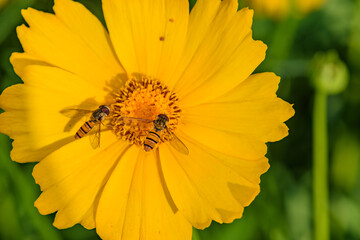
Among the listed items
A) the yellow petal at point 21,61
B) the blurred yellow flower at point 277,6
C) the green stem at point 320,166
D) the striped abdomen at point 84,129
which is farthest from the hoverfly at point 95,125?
the blurred yellow flower at point 277,6

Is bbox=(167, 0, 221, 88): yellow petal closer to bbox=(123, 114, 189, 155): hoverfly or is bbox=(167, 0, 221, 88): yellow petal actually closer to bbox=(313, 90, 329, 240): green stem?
bbox=(123, 114, 189, 155): hoverfly

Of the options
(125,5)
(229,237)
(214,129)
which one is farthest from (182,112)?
(229,237)

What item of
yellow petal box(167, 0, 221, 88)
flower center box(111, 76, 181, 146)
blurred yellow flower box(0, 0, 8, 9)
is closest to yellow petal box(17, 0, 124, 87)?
flower center box(111, 76, 181, 146)

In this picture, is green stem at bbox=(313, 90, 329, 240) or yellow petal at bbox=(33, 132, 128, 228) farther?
green stem at bbox=(313, 90, 329, 240)

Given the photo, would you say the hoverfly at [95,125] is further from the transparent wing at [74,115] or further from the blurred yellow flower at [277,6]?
the blurred yellow flower at [277,6]

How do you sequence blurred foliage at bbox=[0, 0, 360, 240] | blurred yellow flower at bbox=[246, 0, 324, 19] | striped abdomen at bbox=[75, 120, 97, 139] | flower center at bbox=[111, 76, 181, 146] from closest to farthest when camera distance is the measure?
striped abdomen at bbox=[75, 120, 97, 139]
flower center at bbox=[111, 76, 181, 146]
blurred foliage at bbox=[0, 0, 360, 240]
blurred yellow flower at bbox=[246, 0, 324, 19]

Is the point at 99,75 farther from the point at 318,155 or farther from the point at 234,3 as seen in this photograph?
→ the point at 318,155
